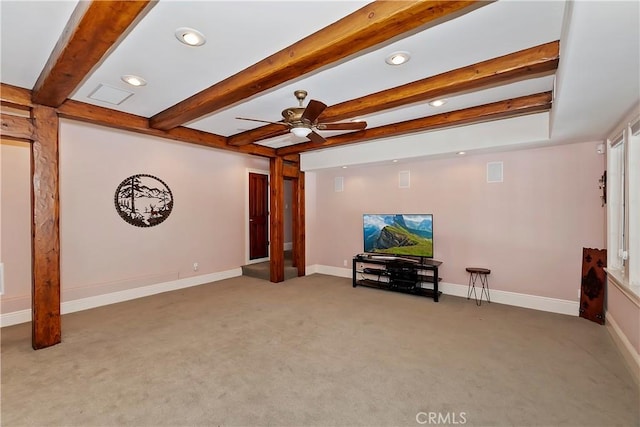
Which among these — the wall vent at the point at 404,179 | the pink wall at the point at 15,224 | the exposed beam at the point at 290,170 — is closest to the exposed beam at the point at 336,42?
the pink wall at the point at 15,224

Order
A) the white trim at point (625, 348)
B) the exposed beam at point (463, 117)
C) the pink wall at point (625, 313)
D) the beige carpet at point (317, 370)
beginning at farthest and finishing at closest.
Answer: the exposed beam at point (463, 117), the pink wall at point (625, 313), the white trim at point (625, 348), the beige carpet at point (317, 370)

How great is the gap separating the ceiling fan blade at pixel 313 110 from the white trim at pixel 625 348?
350cm

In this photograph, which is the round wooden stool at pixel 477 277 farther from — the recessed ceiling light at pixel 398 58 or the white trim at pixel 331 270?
the recessed ceiling light at pixel 398 58

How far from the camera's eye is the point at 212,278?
588 centimetres

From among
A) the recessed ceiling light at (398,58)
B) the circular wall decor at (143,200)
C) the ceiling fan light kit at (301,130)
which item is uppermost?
the recessed ceiling light at (398,58)

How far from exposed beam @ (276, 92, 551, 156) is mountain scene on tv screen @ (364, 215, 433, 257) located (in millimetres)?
1547

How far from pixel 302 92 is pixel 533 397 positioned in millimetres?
3320

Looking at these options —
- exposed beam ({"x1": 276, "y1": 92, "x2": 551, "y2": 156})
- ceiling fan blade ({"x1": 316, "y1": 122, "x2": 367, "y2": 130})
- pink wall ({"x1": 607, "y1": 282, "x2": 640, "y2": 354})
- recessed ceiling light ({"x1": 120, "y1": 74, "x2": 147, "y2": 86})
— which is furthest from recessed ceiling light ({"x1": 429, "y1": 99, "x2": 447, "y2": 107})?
recessed ceiling light ({"x1": 120, "y1": 74, "x2": 147, "y2": 86})

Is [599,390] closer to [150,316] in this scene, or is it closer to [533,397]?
[533,397]

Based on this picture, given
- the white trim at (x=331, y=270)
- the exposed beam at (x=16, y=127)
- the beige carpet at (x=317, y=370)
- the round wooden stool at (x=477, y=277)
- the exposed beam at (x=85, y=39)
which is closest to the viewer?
the exposed beam at (x=85, y=39)

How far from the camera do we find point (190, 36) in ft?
7.27

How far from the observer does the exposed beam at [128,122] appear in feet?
11.5

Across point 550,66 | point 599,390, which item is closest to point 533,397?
point 599,390

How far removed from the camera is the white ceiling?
5.87 ft
